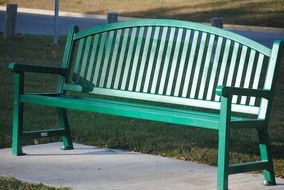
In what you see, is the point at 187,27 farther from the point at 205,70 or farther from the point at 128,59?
the point at 128,59

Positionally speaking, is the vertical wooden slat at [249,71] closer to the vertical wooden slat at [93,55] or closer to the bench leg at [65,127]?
the vertical wooden slat at [93,55]

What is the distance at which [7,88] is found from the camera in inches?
440

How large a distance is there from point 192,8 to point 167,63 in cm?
2551

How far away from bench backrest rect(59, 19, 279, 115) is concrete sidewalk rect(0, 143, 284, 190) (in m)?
0.53

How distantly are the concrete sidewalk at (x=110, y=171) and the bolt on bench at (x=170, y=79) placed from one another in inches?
7.9

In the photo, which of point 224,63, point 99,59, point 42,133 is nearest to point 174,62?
point 224,63

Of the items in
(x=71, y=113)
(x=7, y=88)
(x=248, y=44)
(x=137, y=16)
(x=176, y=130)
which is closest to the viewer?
(x=248, y=44)

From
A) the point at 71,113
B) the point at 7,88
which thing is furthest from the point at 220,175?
the point at 7,88

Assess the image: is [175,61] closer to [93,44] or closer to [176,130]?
[93,44]

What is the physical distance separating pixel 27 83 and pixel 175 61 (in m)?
5.26

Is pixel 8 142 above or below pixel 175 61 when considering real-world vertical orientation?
below

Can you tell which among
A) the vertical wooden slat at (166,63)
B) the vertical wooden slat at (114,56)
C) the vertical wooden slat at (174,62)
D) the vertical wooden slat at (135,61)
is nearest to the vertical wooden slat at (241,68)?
the vertical wooden slat at (174,62)

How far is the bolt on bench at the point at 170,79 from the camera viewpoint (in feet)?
19.5

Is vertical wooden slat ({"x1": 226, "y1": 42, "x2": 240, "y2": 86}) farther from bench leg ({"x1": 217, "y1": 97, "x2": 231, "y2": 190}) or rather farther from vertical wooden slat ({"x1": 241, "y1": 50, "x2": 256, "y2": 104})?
bench leg ({"x1": 217, "y1": 97, "x2": 231, "y2": 190})
